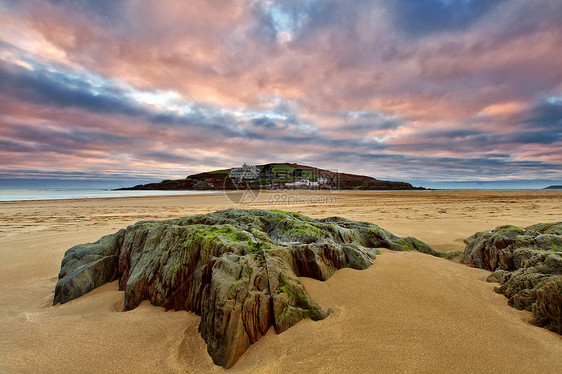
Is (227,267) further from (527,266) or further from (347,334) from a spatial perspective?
(527,266)

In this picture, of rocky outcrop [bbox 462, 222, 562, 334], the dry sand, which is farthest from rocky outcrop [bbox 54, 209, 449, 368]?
rocky outcrop [bbox 462, 222, 562, 334]

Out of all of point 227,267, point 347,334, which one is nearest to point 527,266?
point 347,334

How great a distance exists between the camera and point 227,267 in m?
2.95

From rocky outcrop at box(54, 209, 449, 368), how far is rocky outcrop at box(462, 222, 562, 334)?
3.91ft

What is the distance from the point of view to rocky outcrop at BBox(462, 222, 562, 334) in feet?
8.43

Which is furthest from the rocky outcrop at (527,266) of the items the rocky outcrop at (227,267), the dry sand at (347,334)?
the rocky outcrop at (227,267)

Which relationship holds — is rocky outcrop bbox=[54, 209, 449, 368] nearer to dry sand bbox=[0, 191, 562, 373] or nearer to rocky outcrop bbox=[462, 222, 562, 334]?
dry sand bbox=[0, 191, 562, 373]

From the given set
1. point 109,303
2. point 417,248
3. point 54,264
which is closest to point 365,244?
point 417,248

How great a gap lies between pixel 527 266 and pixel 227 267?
4.18m

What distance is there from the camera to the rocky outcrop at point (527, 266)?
2568mm

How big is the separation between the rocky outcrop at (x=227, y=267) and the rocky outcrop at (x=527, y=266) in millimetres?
1192

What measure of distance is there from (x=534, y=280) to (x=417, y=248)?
106 inches

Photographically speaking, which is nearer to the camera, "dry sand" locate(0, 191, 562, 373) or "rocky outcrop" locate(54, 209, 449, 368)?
"dry sand" locate(0, 191, 562, 373)

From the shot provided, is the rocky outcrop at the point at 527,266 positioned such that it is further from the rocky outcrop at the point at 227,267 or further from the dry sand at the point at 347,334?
the rocky outcrop at the point at 227,267
